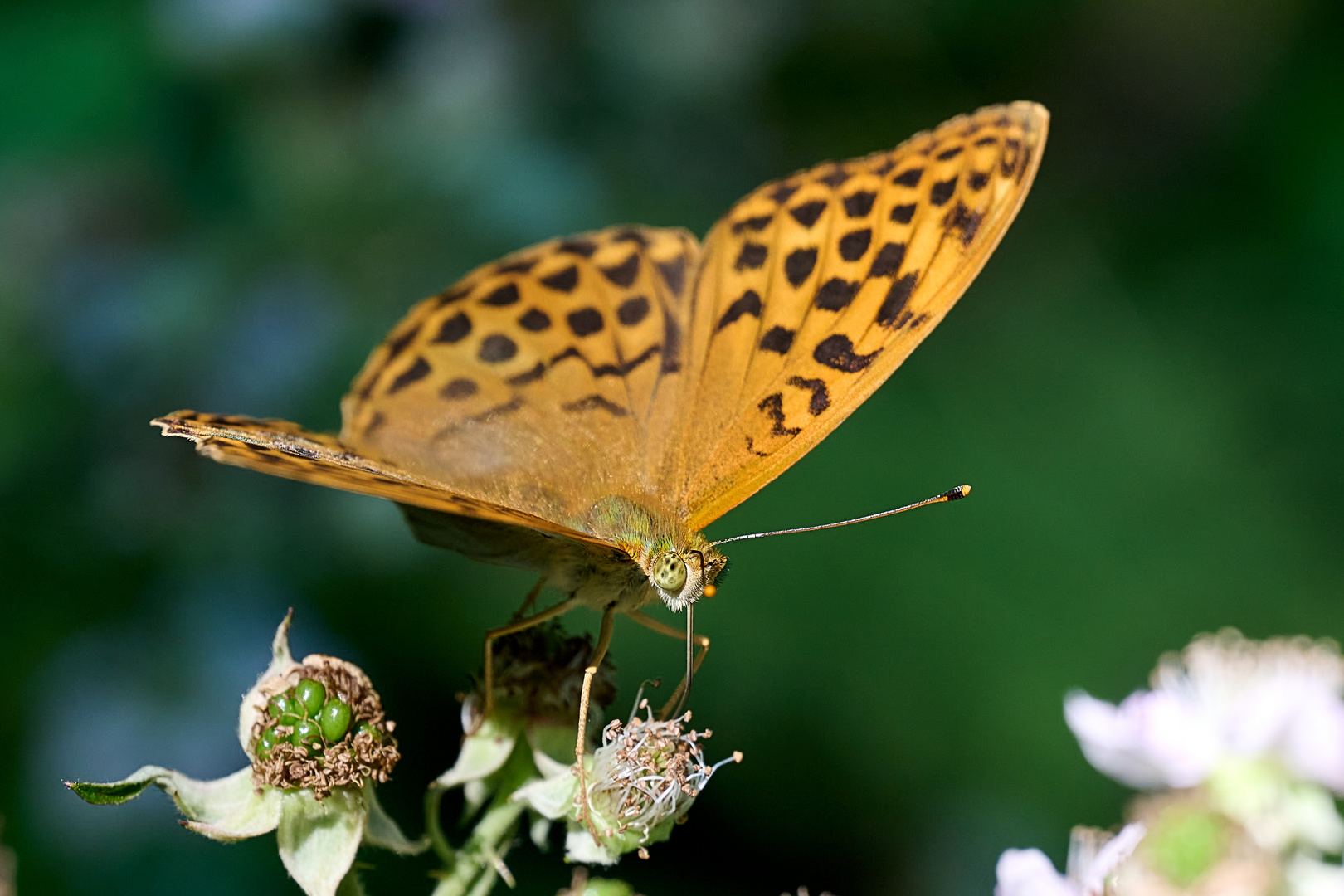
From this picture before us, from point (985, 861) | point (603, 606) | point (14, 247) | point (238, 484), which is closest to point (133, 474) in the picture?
point (238, 484)

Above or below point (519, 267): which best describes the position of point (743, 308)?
below

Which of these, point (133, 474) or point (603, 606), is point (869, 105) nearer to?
point (133, 474)

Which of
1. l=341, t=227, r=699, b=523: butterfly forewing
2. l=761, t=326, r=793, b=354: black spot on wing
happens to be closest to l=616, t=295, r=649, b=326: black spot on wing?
l=341, t=227, r=699, b=523: butterfly forewing

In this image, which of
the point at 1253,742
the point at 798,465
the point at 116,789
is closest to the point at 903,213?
the point at 1253,742

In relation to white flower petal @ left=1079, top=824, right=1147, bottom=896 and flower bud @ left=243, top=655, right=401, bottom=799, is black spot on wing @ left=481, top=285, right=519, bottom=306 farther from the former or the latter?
white flower petal @ left=1079, top=824, right=1147, bottom=896

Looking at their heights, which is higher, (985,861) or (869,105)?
(869,105)

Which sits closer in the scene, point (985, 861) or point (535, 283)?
point (535, 283)

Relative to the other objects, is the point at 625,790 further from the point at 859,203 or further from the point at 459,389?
the point at 859,203
